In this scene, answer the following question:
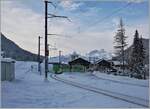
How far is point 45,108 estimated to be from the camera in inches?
524

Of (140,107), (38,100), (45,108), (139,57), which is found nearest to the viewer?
(45,108)

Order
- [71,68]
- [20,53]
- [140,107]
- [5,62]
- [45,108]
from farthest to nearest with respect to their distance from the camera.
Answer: [20,53] → [71,68] → [5,62] → [140,107] → [45,108]

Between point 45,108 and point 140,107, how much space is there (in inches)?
158

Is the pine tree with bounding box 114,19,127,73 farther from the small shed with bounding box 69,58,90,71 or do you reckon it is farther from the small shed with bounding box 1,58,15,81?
the small shed with bounding box 1,58,15,81

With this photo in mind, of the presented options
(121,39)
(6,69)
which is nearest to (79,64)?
(121,39)

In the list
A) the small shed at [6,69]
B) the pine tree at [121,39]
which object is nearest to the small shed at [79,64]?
the pine tree at [121,39]

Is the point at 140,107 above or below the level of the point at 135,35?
below

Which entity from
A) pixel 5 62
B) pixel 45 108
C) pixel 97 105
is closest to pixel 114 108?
pixel 97 105

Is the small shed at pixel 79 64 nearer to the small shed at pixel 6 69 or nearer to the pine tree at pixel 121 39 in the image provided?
the pine tree at pixel 121 39

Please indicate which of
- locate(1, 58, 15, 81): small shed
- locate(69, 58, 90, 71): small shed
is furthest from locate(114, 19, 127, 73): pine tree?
locate(1, 58, 15, 81): small shed

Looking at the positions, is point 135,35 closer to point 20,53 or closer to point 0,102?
point 0,102

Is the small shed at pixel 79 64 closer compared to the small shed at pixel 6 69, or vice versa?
the small shed at pixel 6 69

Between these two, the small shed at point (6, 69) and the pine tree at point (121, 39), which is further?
the pine tree at point (121, 39)

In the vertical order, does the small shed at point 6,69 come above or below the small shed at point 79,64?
below
